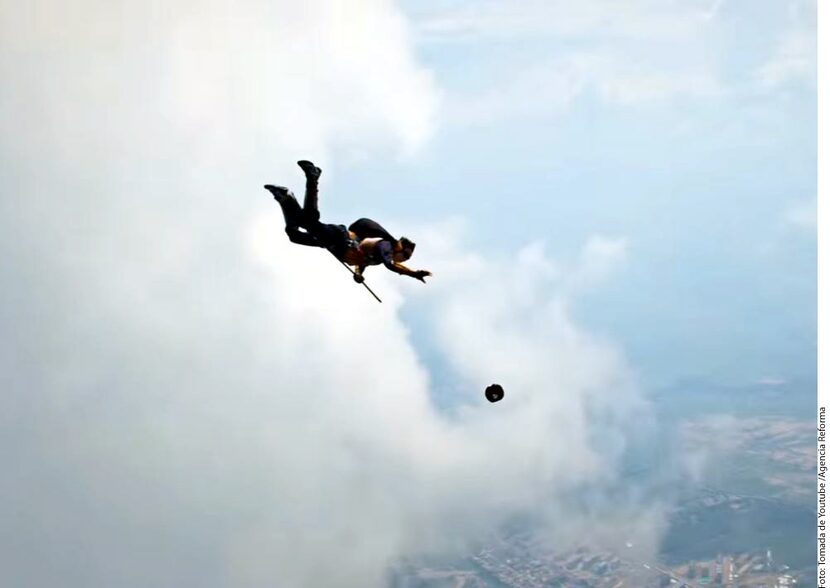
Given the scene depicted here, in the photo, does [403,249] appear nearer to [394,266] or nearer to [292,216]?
[394,266]

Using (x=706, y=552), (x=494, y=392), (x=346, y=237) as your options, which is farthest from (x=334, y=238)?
(x=706, y=552)

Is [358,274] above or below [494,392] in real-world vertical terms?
above

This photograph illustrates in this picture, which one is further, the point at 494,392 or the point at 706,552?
the point at 706,552

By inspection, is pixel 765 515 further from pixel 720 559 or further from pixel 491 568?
pixel 491 568

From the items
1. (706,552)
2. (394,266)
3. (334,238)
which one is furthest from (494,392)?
(706,552)

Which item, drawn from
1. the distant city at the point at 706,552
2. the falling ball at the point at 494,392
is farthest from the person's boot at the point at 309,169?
the distant city at the point at 706,552

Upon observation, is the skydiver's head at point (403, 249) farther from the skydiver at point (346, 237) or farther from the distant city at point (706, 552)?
the distant city at point (706, 552)
